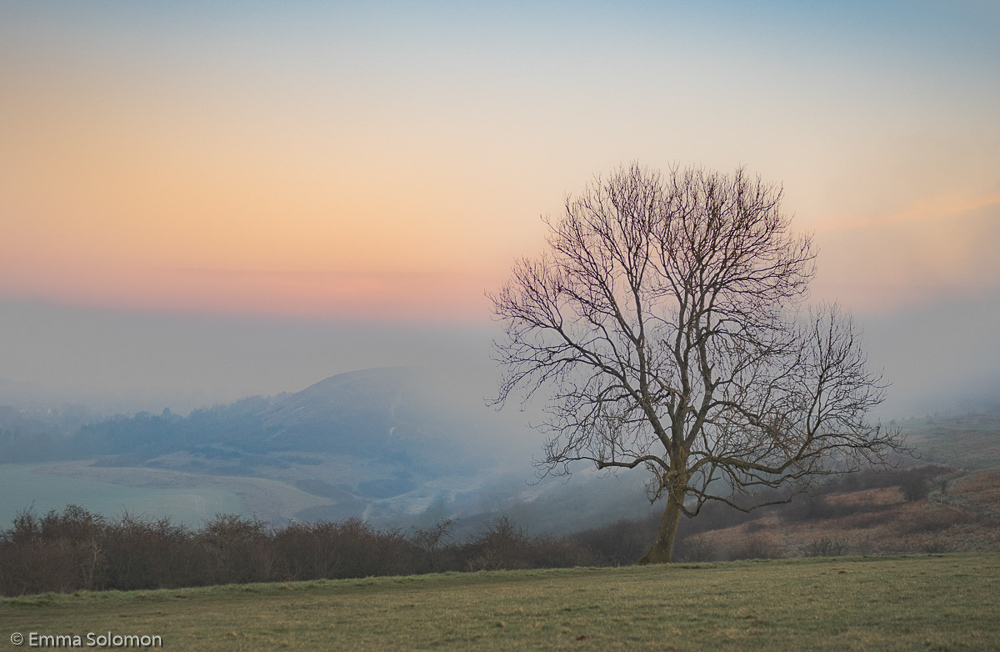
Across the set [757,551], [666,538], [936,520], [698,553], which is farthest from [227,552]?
[936,520]

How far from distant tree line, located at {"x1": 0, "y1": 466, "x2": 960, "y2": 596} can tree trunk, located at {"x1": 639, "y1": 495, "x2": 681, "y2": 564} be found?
512cm

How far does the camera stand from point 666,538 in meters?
20.3

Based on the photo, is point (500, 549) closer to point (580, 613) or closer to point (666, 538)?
point (666, 538)

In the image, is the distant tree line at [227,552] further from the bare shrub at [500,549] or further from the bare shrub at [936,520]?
the bare shrub at [936,520]

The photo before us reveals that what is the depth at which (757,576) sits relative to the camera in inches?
539

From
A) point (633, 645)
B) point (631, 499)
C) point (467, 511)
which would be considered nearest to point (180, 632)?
point (633, 645)

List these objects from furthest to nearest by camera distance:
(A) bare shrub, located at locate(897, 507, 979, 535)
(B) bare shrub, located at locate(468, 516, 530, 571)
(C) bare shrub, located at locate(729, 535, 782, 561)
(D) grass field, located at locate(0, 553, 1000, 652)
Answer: (A) bare shrub, located at locate(897, 507, 979, 535), (C) bare shrub, located at locate(729, 535, 782, 561), (B) bare shrub, located at locate(468, 516, 530, 571), (D) grass field, located at locate(0, 553, 1000, 652)

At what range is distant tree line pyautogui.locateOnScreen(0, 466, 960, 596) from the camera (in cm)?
1964

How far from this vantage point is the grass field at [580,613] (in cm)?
773

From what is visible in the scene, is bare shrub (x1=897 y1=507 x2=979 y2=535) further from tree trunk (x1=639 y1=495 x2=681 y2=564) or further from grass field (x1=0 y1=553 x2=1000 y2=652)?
grass field (x1=0 y1=553 x2=1000 y2=652)

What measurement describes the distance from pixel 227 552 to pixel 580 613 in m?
16.8

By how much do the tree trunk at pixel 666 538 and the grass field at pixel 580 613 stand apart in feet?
17.0

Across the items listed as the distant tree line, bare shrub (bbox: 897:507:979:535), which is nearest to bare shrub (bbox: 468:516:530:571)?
the distant tree line

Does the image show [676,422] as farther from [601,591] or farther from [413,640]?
[413,640]
